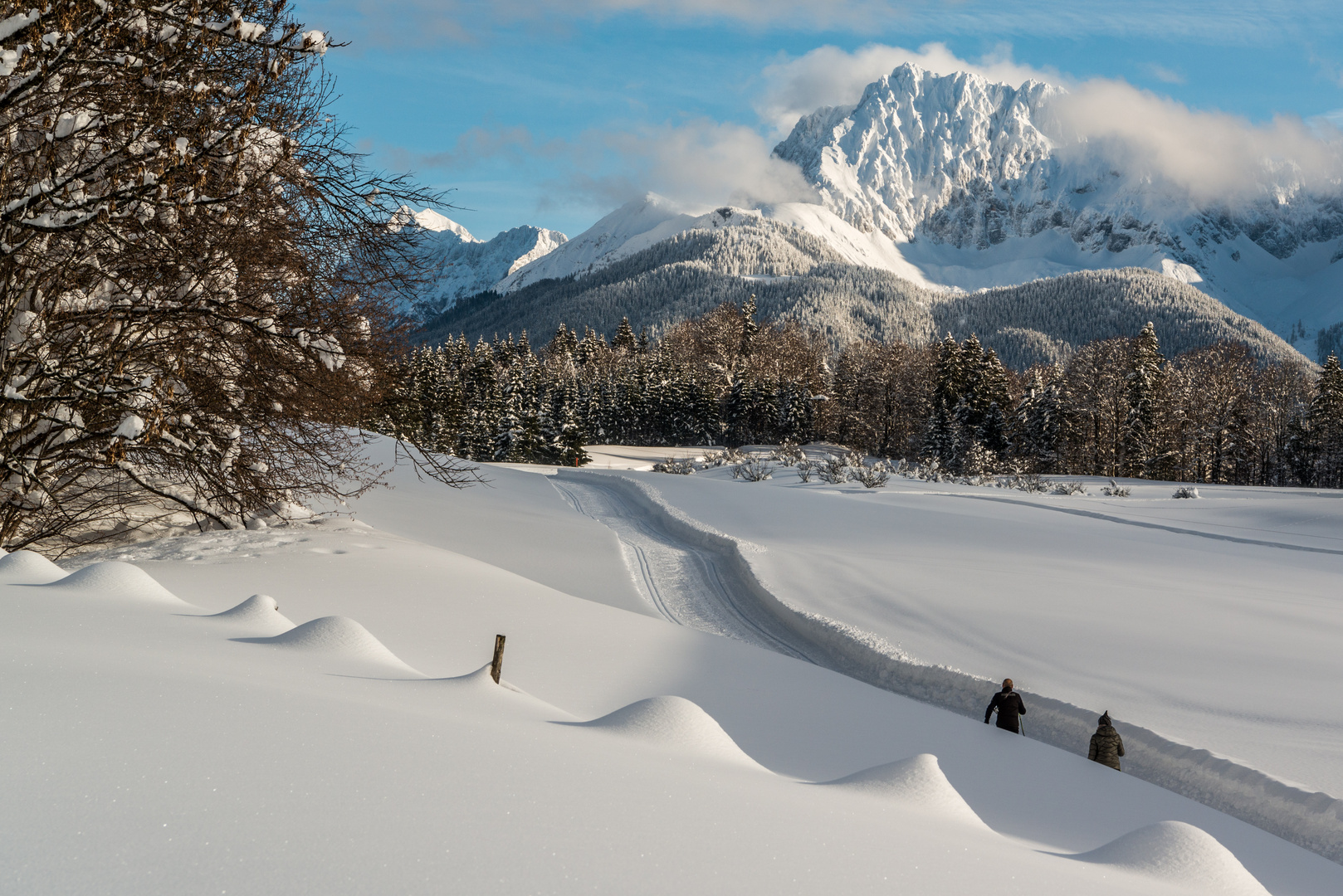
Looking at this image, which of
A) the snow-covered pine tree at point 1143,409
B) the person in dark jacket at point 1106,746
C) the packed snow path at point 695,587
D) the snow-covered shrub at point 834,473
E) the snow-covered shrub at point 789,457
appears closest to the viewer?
the person in dark jacket at point 1106,746

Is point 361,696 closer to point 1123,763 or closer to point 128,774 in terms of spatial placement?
point 128,774

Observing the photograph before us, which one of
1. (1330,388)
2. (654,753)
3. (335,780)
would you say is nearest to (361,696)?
(335,780)

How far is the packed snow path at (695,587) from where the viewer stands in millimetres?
11617

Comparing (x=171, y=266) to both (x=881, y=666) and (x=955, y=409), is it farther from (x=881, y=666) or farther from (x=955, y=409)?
(x=955, y=409)

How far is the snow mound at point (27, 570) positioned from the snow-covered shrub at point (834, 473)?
25.8 m

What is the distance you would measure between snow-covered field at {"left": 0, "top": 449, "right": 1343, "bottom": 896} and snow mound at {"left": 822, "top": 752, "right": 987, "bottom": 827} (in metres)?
0.02

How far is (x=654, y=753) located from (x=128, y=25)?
5.98m

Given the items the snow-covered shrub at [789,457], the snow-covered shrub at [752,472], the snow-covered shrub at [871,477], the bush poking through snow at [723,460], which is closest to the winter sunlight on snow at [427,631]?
the snow-covered shrub at [871,477]

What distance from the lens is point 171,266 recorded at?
6922 mm

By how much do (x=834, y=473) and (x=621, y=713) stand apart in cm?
2662

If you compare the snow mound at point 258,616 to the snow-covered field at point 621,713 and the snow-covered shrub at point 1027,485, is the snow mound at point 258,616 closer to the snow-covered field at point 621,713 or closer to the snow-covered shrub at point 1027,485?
the snow-covered field at point 621,713

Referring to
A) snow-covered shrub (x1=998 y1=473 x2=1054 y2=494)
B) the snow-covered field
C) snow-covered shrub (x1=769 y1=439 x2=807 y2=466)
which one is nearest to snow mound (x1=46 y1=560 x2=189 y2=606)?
the snow-covered field

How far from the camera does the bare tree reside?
17.7 ft

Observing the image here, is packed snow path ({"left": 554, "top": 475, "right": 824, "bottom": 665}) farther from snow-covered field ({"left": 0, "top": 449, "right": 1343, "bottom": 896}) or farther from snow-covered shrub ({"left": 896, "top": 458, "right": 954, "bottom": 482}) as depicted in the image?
snow-covered shrub ({"left": 896, "top": 458, "right": 954, "bottom": 482})
